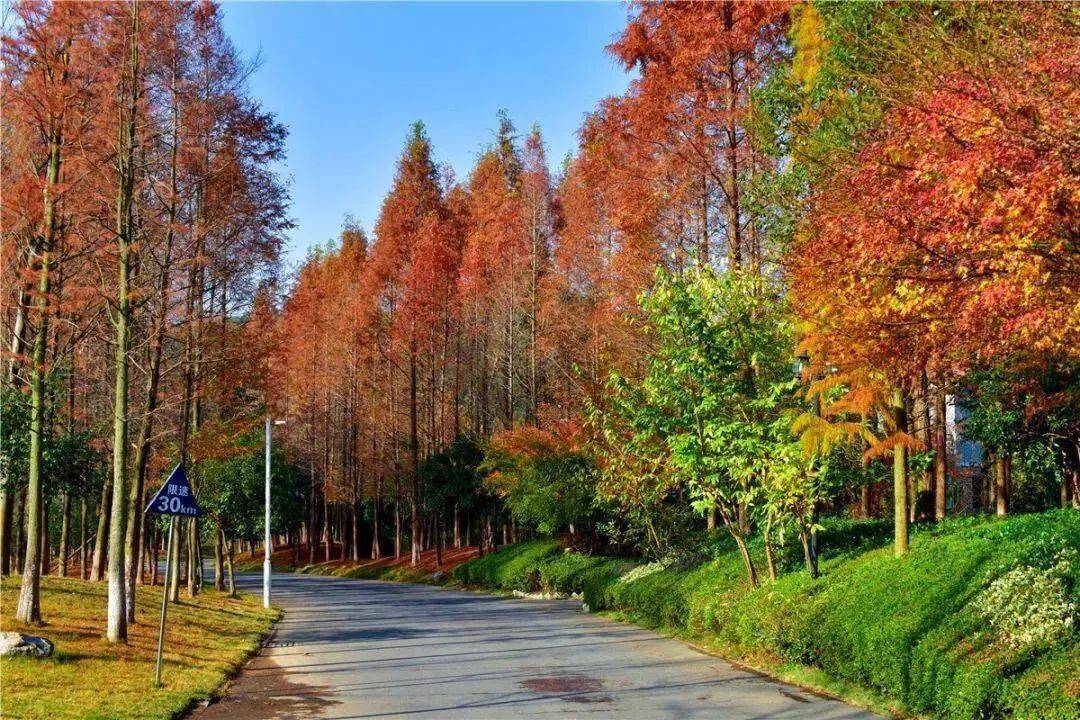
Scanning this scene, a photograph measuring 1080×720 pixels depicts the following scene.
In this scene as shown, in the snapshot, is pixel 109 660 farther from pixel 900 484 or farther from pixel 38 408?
pixel 900 484

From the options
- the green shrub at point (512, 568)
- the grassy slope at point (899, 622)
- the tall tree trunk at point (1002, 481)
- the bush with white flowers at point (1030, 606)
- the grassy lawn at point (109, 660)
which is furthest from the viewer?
the green shrub at point (512, 568)

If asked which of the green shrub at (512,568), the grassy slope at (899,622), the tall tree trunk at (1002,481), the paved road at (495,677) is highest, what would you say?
the tall tree trunk at (1002,481)

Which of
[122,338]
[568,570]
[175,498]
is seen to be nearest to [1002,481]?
[568,570]

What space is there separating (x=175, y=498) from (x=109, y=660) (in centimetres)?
276

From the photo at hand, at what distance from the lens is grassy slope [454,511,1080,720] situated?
859cm

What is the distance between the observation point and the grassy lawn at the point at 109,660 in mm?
10258

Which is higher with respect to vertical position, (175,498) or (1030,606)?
(175,498)

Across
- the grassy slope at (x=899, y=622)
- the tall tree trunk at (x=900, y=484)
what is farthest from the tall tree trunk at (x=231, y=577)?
the tall tree trunk at (x=900, y=484)

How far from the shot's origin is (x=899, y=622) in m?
10.5

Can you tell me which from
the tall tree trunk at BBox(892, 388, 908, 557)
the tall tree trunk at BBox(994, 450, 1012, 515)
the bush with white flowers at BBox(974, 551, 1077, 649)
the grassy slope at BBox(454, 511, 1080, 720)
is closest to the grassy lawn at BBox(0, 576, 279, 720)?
the grassy slope at BBox(454, 511, 1080, 720)

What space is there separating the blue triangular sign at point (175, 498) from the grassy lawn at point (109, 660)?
206 centimetres

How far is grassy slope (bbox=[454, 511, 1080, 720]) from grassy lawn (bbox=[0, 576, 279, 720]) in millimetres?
7408

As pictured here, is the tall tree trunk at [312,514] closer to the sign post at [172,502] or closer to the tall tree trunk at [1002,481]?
the tall tree trunk at [1002,481]

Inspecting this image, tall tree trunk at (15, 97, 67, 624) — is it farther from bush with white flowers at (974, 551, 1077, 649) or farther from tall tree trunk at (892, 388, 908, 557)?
bush with white flowers at (974, 551, 1077, 649)
